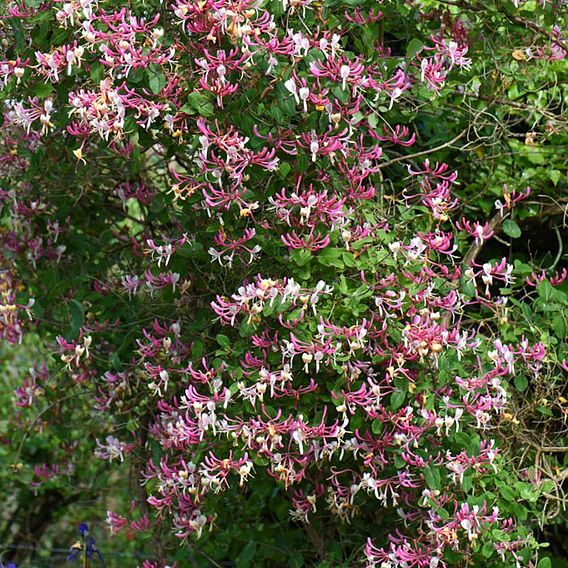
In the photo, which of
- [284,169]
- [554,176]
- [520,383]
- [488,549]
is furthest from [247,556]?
[554,176]

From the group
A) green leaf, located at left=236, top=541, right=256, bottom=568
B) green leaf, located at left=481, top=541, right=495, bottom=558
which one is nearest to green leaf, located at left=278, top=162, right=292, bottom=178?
green leaf, located at left=481, top=541, right=495, bottom=558

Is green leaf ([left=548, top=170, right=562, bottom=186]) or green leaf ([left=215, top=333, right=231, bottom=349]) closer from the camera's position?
green leaf ([left=215, top=333, right=231, bottom=349])

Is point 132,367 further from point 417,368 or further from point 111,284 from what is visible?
point 417,368

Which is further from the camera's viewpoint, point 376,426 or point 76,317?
point 76,317

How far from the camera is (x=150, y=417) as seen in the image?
3.29 m

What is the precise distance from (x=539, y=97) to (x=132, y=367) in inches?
57.7

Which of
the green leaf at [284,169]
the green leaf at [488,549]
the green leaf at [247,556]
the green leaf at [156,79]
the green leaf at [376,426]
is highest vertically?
the green leaf at [156,79]

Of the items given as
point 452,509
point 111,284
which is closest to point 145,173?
point 111,284

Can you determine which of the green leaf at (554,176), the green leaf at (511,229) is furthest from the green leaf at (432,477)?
the green leaf at (554,176)

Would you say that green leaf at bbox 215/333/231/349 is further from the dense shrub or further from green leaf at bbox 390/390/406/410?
green leaf at bbox 390/390/406/410

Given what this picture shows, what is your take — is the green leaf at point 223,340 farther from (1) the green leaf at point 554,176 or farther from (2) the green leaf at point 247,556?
(1) the green leaf at point 554,176

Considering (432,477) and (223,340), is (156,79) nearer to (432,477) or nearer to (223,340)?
(223,340)

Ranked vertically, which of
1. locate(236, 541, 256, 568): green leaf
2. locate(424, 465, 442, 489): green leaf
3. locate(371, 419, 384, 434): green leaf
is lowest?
locate(236, 541, 256, 568): green leaf

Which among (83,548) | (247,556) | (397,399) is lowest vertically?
(83,548)
